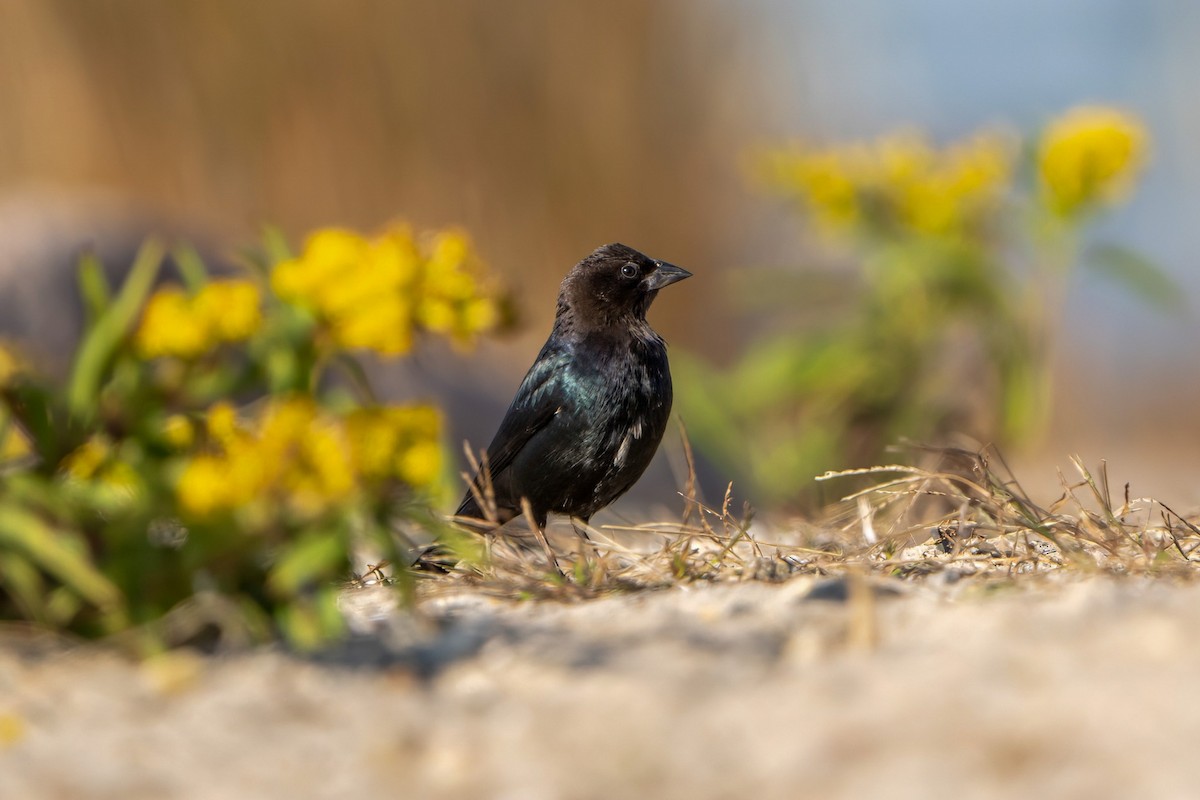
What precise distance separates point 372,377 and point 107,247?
1.45 metres

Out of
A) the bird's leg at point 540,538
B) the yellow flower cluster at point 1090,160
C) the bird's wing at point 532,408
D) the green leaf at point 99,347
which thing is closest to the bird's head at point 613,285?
the bird's wing at point 532,408

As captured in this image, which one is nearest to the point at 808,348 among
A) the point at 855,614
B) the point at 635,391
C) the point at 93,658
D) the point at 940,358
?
the point at 940,358

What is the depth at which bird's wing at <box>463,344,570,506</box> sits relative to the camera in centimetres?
347

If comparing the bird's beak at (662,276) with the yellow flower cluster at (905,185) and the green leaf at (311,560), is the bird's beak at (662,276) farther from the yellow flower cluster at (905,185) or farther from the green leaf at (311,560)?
the green leaf at (311,560)

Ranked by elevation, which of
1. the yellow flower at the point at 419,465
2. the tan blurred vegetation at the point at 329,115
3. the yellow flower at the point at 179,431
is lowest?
the yellow flower at the point at 419,465

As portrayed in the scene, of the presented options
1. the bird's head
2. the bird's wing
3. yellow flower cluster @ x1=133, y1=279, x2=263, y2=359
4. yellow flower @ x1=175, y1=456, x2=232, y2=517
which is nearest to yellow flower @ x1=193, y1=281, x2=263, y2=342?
yellow flower cluster @ x1=133, y1=279, x2=263, y2=359

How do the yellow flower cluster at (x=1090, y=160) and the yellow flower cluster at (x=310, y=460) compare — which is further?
the yellow flower cluster at (x=1090, y=160)

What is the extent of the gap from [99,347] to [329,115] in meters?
6.53

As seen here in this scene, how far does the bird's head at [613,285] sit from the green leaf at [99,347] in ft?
5.59

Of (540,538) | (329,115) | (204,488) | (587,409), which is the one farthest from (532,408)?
(329,115)

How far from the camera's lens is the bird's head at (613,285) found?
145 inches

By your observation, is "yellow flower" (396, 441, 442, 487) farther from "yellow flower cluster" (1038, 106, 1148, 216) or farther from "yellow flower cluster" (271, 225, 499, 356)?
"yellow flower cluster" (1038, 106, 1148, 216)

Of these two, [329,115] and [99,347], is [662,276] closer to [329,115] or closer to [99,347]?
[99,347]

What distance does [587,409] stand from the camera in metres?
3.38
